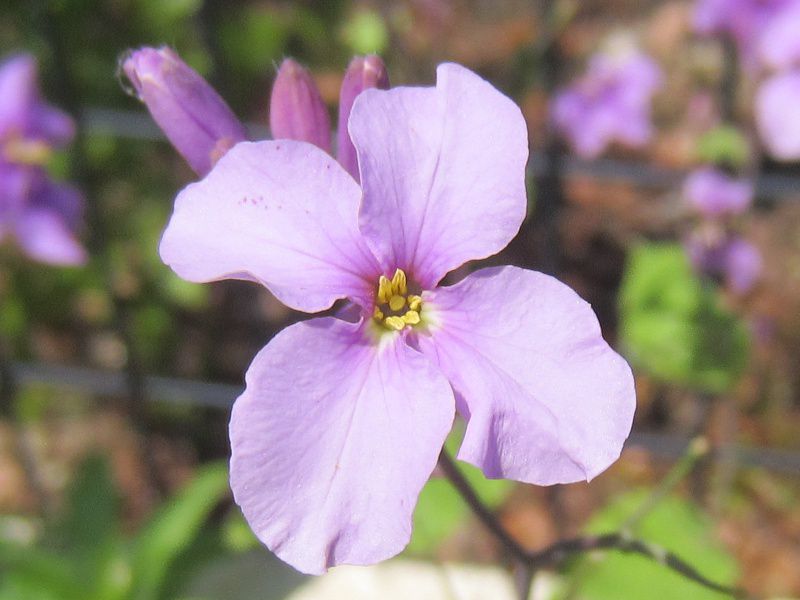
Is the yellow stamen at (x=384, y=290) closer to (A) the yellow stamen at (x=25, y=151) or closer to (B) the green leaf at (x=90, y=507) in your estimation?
(A) the yellow stamen at (x=25, y=151)

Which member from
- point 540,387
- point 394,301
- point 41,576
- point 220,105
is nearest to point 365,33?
point 41,576

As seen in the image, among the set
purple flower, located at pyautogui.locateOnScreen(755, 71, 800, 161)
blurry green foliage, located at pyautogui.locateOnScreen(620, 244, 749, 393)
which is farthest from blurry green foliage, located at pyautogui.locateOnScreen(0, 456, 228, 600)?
purple flower, located at pyautogui.locateOnScreen(755, 71, 800, 161)

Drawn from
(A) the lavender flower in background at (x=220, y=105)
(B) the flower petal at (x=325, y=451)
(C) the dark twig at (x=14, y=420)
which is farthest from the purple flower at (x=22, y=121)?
(B) the flower petal at (x=325, y=451)

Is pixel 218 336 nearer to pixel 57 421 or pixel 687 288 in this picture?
pixel 57 421

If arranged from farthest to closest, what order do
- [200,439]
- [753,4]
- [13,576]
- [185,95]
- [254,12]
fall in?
[254,12]
[200,439]
[753,4]
[13,576]
[185,95]

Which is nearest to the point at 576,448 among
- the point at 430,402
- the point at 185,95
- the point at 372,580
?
the point at 430,402

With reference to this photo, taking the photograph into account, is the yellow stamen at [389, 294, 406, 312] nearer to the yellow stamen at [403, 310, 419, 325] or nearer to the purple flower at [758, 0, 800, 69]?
the yellow stamen at [403, 310, 419, 325]
